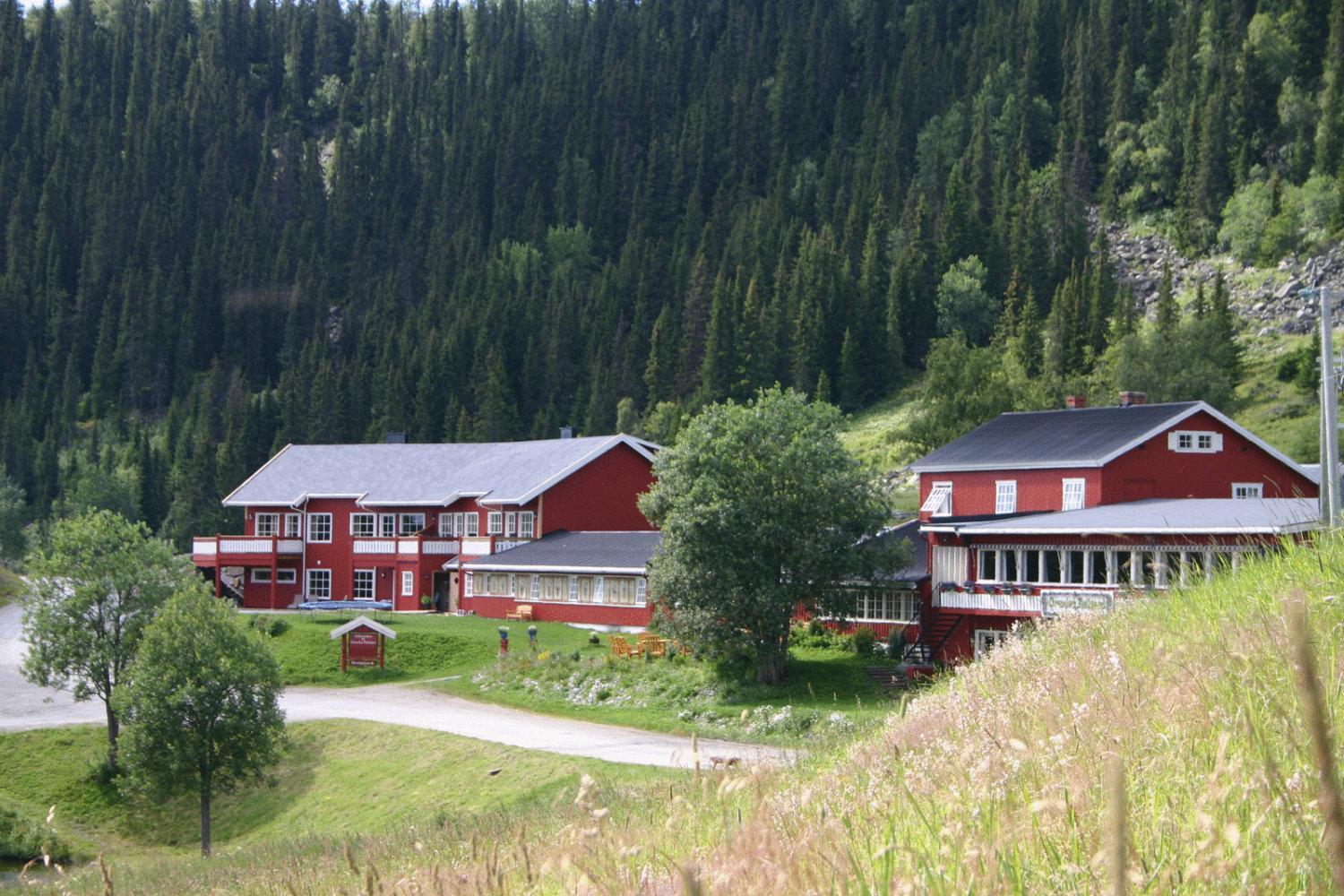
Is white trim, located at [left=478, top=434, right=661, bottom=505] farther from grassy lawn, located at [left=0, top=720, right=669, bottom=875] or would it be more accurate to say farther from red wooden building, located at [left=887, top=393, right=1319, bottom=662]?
grassy lawn, located at [left=0, top=720, right=669, bottom=875]

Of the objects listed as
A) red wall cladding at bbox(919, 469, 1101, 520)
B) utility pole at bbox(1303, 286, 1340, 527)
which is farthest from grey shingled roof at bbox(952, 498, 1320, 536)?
utility pole at bbox(1303, 286, 1340, 527)

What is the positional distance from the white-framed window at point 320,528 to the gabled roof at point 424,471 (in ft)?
3.61

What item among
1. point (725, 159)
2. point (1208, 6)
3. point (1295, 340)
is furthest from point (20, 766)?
point (725, 159)

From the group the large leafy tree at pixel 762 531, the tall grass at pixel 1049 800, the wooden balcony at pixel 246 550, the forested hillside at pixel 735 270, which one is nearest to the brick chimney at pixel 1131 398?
the large leafy tree at pixel 762 531

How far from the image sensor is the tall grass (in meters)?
4.34

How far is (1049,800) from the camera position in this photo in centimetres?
437

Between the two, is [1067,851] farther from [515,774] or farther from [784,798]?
[515,774]

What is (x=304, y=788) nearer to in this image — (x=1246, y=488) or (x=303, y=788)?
(x=303, y=788)

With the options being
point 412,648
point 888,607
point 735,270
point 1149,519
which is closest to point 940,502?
point 888,607

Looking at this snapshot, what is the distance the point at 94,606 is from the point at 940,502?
30515 millimetres

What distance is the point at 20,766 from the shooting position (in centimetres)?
4016

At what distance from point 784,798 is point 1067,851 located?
1.88m

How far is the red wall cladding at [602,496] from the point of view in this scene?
65000 millimetres

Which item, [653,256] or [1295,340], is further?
[653,256]
